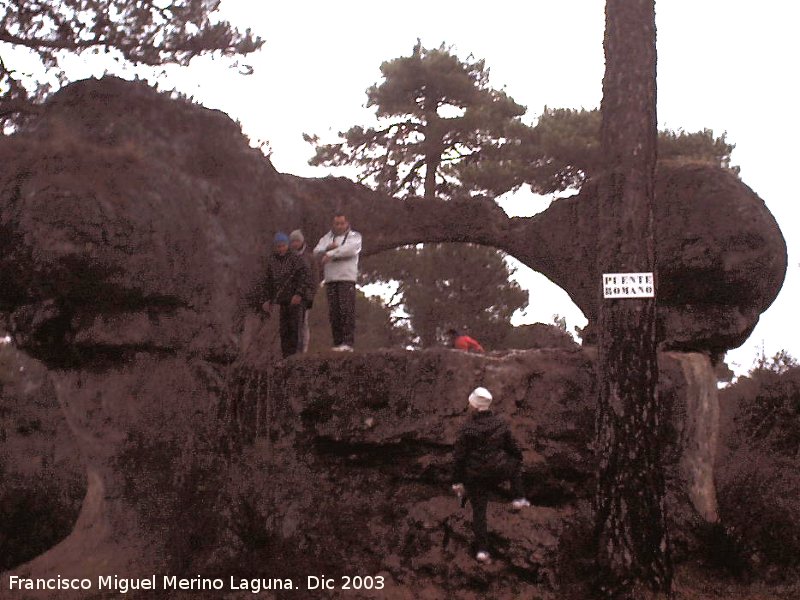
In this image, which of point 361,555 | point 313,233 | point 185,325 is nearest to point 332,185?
point 313,233

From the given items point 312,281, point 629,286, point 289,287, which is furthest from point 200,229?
point 629,286

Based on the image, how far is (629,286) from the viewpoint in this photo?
25.5 ft

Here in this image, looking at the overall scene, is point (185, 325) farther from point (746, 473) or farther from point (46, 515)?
point (746, 473)

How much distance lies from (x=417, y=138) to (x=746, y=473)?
45.7 feet

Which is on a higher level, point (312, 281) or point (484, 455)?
point (312, 281)

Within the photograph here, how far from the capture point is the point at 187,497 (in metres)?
10.0

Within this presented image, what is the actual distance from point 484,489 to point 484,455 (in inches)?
13.6

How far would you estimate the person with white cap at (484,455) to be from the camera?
738 centimetres

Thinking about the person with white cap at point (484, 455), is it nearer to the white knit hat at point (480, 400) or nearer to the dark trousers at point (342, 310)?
the white knit hat at point (480, 400)

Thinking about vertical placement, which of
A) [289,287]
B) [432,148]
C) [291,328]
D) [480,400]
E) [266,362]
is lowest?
[480,400]

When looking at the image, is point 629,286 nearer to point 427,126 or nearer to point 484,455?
point 484,455

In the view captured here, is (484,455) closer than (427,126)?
Yes

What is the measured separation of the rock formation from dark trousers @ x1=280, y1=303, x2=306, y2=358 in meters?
0.58

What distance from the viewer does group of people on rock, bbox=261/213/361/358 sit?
10.4 meters
